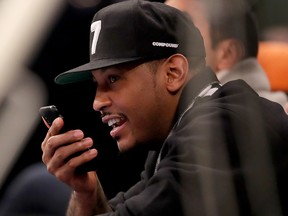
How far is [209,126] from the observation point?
1.01 metres

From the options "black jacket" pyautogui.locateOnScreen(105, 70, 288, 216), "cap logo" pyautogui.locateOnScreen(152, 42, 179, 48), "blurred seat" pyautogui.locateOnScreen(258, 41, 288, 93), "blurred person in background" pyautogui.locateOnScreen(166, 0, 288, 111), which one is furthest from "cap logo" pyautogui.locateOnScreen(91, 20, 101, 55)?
"blurred seat" pyautogui.locateOnScreen(258, 41, 288, 93)

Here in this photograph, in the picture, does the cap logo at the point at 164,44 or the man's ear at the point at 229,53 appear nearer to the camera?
the cap logo at the point at 164,44

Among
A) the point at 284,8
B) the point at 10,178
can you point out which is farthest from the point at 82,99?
the point at 284,8

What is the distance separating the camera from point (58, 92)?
1.67 meters

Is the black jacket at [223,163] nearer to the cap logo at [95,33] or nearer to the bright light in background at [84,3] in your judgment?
the cap logo at [95,33]

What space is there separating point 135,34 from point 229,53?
0.57 meters

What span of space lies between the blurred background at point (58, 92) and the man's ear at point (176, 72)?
8.9 inches

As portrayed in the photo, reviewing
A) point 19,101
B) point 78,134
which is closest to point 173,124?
point 78,134

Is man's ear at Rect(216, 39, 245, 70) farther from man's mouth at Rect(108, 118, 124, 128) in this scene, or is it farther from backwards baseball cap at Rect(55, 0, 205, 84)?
man's mouth at Rect(108, 118, 124, 128)

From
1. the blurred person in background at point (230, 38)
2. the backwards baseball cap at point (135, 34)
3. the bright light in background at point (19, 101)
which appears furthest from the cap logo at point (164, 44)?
the blurred person in background at point (230, 38)

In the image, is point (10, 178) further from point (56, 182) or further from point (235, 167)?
point (235, 167)

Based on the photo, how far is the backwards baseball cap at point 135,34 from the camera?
1123 millimetres

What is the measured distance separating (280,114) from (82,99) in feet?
1.88

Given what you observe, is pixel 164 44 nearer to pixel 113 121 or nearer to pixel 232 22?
pixel 113 121
